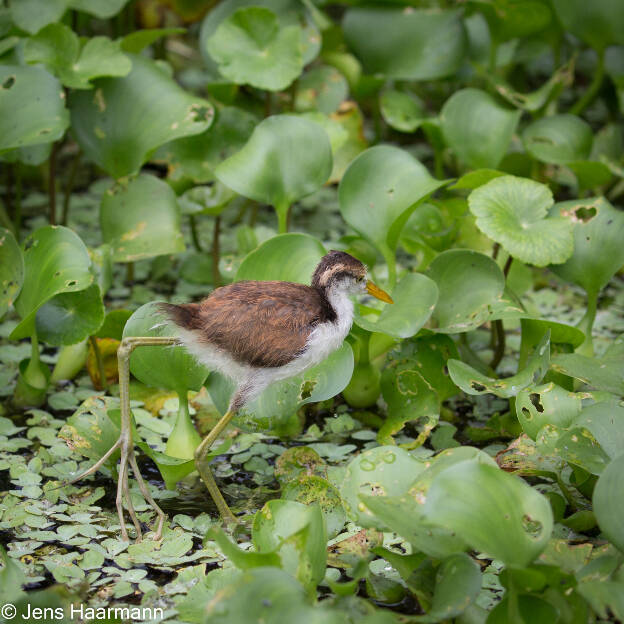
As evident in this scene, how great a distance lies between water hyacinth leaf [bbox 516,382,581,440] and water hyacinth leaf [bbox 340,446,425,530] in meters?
0.59

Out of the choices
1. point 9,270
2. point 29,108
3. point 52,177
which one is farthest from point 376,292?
point 52,177

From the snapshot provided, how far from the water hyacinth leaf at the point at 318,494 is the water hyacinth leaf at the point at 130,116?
1766 mm

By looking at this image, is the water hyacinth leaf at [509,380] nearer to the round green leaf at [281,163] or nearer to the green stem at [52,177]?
the round green leaf at [281,163]

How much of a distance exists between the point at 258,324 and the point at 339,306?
359mm

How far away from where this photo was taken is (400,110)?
195 inches

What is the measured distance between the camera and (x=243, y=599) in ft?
6.88

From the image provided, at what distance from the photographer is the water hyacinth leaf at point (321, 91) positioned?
517cm

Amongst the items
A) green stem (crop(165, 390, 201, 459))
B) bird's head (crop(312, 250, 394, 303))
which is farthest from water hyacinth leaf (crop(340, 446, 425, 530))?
green stem (crop(165, 390, 201, 459))

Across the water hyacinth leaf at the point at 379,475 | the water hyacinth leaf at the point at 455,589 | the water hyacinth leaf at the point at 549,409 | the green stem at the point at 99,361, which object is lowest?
the green stem at the point at 99,361

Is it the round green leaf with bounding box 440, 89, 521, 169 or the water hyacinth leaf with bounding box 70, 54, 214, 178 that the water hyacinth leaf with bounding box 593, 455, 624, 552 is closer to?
the round green leaf with bounding box 440, 89, 521, 169

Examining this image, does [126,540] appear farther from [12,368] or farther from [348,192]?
[348,192]

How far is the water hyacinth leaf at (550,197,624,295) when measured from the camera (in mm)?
3604

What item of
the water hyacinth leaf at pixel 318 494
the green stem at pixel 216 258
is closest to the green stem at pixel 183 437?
the water hyacinth leaf at pixel 318 494

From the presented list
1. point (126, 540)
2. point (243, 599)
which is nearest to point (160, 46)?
point (126, 540)
